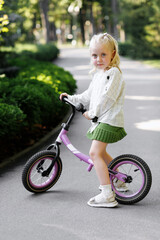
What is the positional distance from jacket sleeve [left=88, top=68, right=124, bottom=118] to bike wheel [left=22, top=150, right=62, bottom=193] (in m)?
0.79

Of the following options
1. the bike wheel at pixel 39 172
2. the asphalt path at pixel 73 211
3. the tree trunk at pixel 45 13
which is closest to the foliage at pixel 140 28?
the tree trunk at pixel 45 13

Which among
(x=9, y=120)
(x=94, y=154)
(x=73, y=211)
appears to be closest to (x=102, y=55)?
(x=94, y=154)

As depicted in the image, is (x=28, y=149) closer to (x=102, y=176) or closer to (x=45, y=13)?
(x=102, y=176)

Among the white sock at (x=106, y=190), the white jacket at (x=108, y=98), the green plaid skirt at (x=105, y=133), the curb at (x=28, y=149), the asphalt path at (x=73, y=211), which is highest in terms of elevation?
the white jacket at (x=108, y=98)

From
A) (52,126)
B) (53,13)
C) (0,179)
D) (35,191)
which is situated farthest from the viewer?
(53,13)

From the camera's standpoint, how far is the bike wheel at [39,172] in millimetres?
4441

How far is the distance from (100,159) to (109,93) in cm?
70

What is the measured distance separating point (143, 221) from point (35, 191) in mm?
1390

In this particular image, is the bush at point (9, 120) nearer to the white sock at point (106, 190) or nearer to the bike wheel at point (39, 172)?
the bike wheel at point (39, 172)

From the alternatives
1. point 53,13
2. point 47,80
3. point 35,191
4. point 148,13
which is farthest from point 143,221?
point 53,13

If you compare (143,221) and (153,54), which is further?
(153,54)

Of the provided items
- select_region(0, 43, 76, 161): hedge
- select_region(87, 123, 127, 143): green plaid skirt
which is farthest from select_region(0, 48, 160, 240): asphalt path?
select_region(87, 123, 127, 143): green plaid skirt

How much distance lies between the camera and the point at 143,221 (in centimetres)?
388

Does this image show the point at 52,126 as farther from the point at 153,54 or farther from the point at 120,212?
the point at 153,54
